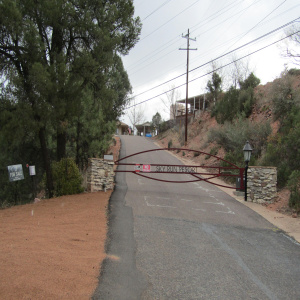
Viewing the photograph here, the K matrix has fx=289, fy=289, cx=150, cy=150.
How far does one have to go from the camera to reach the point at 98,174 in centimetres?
1259

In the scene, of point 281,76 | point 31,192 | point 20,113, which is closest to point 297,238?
point 20,113

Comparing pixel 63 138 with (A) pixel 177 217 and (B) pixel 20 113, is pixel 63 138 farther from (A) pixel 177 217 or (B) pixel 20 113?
(A) pixel 177 217

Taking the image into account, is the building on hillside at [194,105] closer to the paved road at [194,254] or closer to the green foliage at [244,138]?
the green foliage at [244,138]

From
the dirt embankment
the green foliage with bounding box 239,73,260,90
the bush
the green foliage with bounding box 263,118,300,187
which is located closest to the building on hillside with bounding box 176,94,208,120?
the green foliage with bounding box 239,73,260,90

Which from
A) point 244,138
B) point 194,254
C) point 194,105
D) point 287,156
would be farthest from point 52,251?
point 194,105

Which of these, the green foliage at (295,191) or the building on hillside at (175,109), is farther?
the building on hillside at (175,109)

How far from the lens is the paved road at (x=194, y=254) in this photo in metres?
4.77

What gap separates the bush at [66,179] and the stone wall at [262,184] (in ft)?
24.9

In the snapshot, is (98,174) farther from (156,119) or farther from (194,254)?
(156,119)

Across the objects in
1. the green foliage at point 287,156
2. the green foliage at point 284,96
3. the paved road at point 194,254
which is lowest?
the paved road at point 194,254

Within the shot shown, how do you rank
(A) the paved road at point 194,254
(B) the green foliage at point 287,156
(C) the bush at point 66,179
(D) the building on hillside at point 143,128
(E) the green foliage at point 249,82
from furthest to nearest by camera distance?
(D) the building on hillside at point 143,128 < (E) the green foliage at point 249,82 < (B) the green foliage at point 287,156 < (C) the bush at point 66,179 < (A) the paved road at point 194,254

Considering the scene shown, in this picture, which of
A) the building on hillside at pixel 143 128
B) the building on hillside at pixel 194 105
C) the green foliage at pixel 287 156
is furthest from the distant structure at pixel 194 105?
the green foliage at pixel 287 156

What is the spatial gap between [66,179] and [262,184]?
8514 millimetres

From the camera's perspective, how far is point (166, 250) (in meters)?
6.48
